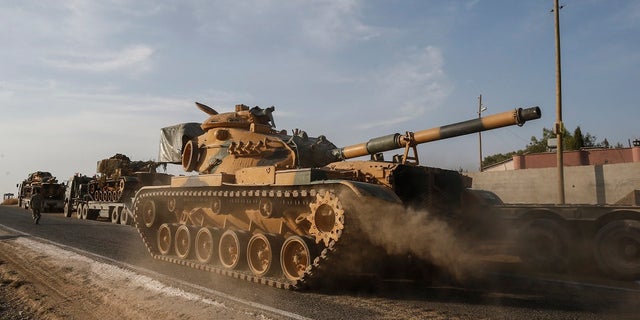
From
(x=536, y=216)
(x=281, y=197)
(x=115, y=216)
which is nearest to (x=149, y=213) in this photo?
(x=281, y=197)

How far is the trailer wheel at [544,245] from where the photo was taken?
34.2ft

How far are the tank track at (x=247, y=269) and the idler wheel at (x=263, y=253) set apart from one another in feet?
0.64

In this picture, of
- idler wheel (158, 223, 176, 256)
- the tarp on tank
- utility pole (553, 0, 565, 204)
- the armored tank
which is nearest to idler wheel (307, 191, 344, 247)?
the armored tank

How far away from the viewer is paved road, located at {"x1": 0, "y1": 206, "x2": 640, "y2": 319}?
6086mm

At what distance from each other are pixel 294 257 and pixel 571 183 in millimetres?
14910

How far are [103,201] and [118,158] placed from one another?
278cm

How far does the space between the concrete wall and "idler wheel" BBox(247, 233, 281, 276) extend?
14363 millimetres

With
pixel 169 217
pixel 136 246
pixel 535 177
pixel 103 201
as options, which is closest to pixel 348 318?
pixel 169 217

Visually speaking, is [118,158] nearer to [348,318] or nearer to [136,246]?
[136,246]

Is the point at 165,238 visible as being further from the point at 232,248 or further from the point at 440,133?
the point at 440,133

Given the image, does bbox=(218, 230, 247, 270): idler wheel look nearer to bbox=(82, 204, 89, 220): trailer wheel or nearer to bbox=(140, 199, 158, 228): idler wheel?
bbox=(140, 199, 158, 228): idler wheel

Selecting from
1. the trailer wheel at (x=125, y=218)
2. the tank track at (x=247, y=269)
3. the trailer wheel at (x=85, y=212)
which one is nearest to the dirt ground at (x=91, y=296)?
the tank track at (x=247, y=269)

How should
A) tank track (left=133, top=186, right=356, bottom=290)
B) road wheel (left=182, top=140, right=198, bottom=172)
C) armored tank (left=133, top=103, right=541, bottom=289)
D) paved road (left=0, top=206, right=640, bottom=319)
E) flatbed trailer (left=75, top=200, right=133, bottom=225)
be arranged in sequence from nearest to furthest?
1. paved road (left=0, top=206, right=640, bottom=319)
2. tank track (left=133, top=186, right=356, bottom=290)
3. armored tank (left=133, top=103, right=541, bottom=289)
4. road wheel (left=182, top=140, right=198, bottom=172)
5. flatbed trailer (left=75, top=200, right=133, bottom=225)

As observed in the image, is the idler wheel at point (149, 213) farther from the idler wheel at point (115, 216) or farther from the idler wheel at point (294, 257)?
Answer: the idler wheel at point (115, 216)
